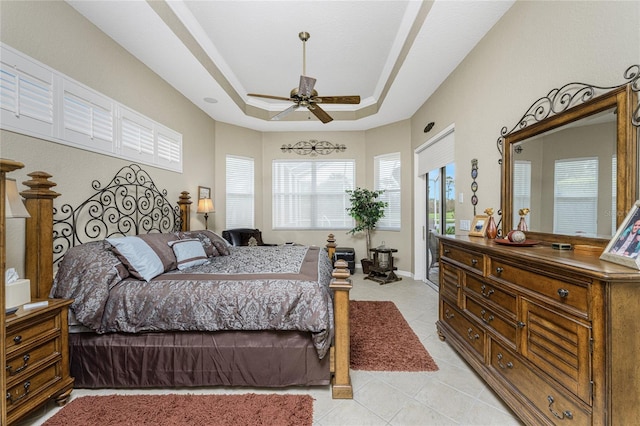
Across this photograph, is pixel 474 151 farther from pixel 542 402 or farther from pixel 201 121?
pixel 201 121

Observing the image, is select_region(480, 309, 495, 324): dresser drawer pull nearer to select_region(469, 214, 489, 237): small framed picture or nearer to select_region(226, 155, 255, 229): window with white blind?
select_region(469, 214, 489, 237): small framed picture

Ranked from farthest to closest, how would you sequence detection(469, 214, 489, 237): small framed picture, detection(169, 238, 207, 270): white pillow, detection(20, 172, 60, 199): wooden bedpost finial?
detection(169, 238, 207, 270): white pillow, detection(469, 214, 489, 237): small framed picture, detection(20, 172, 60, 199): wooden bedpost finial

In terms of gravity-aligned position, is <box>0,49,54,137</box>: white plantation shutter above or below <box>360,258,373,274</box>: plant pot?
above

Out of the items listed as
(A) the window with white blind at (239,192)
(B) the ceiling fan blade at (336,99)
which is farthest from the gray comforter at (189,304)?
(A) the window with white blind at (239,192)

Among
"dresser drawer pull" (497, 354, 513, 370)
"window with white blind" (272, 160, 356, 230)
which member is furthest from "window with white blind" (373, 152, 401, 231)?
"dresser drawer pull" (497, 354, 513, 370)

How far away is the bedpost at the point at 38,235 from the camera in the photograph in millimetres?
1710

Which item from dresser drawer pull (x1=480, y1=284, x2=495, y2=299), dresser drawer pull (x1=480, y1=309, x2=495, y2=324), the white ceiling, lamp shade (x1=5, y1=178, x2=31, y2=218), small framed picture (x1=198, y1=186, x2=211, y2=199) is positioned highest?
the white ceiling

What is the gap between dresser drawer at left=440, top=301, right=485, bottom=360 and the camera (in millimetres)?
1885

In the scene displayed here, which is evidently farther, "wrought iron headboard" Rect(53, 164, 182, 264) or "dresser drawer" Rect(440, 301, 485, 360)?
"wrought iron headboard" Rect(53, 164, 182, 264)

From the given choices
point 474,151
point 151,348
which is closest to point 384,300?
point 474,151

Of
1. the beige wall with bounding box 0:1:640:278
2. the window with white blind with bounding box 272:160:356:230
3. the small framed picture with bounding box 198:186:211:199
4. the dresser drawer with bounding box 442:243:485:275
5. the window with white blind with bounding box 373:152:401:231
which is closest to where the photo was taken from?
the beige wall with bounding box 0:1:640:278

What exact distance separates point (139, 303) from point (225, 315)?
0.60 m

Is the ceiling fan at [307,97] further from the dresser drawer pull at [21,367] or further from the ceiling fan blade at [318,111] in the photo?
the dresser drawer pull at [21,367]

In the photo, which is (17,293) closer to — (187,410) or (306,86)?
(187,410)
